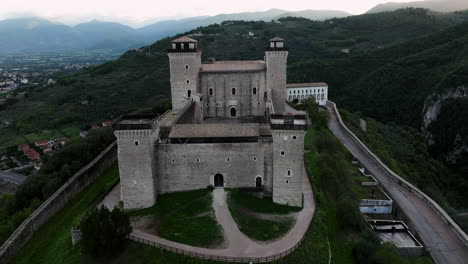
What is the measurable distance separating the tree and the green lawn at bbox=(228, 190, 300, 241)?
6967mm

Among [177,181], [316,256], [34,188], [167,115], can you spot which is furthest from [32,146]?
[316,256]

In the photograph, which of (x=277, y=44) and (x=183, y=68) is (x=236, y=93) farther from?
(x=277, y=44)

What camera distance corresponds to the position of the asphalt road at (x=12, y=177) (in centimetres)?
4852

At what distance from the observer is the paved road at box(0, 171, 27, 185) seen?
48.5 m

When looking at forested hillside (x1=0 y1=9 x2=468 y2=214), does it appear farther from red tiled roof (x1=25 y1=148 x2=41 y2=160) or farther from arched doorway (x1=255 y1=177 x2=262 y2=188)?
arched doorway (x1=255 y1=177 x2=262 y2=188)

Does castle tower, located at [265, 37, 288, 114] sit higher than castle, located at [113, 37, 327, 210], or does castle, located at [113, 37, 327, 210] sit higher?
castle tower, located at [265, 37, 288, 114]

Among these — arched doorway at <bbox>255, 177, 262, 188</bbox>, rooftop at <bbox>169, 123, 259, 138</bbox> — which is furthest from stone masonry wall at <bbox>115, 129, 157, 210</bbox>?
arched doorway at <bbox>255, 177, 262, 188</bbox>

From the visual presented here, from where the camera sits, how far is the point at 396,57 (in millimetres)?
90688

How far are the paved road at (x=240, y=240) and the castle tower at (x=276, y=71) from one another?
1718 cm

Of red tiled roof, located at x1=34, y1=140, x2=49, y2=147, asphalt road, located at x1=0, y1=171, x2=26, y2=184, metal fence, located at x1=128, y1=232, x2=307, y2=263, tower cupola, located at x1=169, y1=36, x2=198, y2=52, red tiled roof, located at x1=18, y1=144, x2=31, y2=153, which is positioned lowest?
asphalt road, located at x1=0, y1=171, x2=26, y2=184

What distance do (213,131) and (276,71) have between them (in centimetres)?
1574

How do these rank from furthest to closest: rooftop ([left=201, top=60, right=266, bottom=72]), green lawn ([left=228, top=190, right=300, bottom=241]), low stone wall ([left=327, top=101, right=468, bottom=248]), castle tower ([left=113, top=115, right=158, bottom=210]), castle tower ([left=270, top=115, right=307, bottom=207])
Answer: rooftop ([left=201, top=60, right=266, bottom=72]) < low stone wall ([left=327, top=101, right=468, bottom=248]) < castle tower ([left=270, top=115, right=307, bottom=207]) < castle tower ([left=113, top=115, right=158, bottom=210]) < green lawn ([left=228, top=190, right=300, bottom=241])

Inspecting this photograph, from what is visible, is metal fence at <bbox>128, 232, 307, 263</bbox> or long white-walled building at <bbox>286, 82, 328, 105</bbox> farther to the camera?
long white-walled building at <bbox>286, 82, 328, 105</bbox>

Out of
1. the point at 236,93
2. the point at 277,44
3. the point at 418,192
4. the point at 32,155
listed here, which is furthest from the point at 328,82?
the point at 32,155
